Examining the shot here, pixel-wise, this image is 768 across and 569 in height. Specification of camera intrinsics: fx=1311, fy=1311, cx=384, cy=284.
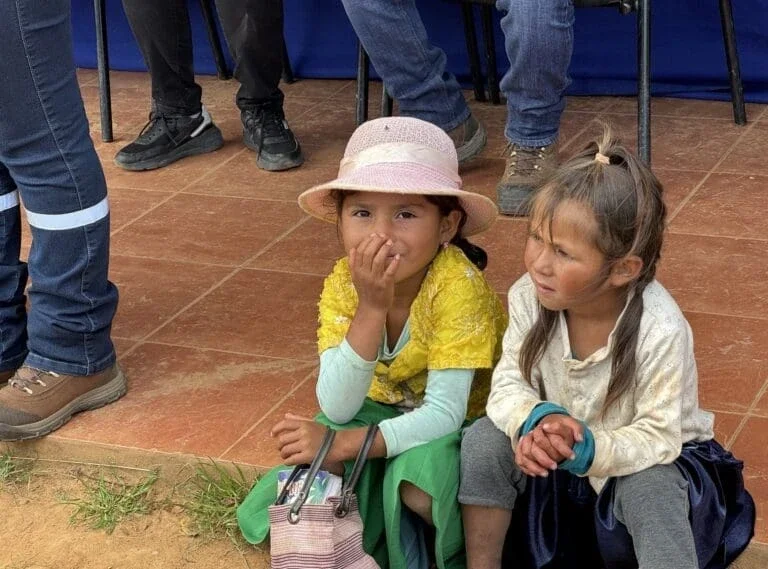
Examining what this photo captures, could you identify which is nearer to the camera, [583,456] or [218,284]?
[583,456]

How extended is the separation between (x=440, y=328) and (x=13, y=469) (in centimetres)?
103

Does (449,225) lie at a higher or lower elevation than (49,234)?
higher

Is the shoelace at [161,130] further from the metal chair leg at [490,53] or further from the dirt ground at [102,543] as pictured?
the dirt ground at [102,543]

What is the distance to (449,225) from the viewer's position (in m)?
2.29

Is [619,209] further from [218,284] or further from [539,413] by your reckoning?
[218,284]

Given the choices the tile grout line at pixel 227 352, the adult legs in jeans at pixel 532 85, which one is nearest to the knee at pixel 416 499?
the tile grout line at pixel 227 352

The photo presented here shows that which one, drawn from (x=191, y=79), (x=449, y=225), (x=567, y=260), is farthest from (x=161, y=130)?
(x=567, y=260)

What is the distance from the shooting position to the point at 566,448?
1.85m

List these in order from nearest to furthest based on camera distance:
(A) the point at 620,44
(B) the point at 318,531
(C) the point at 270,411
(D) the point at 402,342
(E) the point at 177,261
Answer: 1. (B) the point at 318,531
2. (D) the point at 402,342
3. (C) the point at 270,411
4. (E) the point at 177,261
5. (A) the point at 620,44

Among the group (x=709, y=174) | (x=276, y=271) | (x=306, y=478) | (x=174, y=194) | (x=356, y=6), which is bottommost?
(x=174, y=194)

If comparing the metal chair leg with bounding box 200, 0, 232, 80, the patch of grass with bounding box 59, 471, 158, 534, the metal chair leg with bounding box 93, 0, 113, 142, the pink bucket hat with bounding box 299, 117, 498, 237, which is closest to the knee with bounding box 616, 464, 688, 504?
the pink bucket hat with bounding box 299, 117, 498, 237

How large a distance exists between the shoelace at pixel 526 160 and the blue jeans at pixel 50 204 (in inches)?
49.4

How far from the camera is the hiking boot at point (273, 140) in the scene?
413 centimetres

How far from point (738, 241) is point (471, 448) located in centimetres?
147
